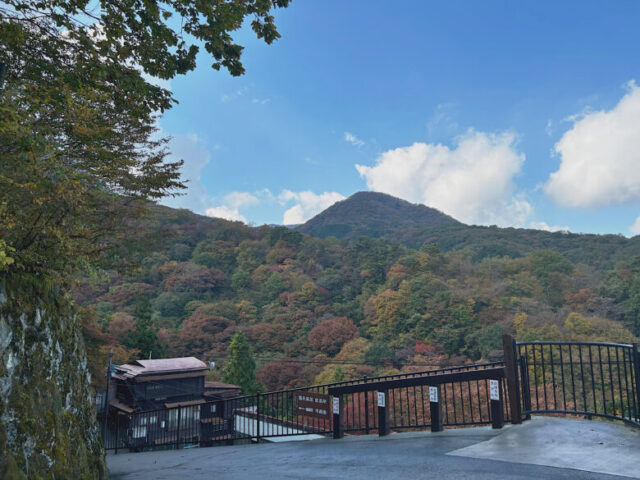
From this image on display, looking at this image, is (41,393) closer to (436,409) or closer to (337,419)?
(337,419)

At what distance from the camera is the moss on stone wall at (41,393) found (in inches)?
154

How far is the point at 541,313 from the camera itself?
3425 cm

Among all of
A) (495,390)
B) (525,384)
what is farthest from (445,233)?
(495,390)

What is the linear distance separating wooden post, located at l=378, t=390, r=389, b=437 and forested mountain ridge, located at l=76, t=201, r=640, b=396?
35.5ft

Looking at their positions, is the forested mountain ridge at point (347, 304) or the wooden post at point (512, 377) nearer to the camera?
the wooden post at point (512, 377)

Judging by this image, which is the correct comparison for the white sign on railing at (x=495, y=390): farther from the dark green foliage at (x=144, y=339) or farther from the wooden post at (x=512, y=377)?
the dark green foliage at (x=144, y=339)

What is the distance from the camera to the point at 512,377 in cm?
619

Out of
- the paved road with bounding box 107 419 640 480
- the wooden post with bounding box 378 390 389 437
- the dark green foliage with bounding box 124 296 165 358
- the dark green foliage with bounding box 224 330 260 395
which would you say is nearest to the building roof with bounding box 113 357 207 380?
the dark green foliage with bounding box 224 330 260 395

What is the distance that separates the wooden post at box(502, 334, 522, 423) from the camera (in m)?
6.20

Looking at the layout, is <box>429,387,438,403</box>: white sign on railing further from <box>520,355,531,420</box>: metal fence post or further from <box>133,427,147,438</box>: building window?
<box>133,427,147,438</box>: building window

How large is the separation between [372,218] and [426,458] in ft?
409

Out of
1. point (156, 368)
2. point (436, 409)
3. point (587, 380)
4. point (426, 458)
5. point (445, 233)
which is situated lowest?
point (587, 380)

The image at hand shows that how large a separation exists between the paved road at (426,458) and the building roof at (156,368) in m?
19.4

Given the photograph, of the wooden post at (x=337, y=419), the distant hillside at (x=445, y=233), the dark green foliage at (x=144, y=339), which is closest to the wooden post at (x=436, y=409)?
the wooden post at (x=337, y=419)
